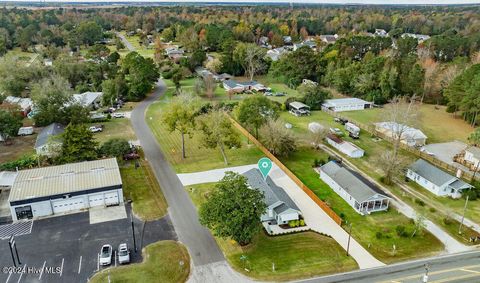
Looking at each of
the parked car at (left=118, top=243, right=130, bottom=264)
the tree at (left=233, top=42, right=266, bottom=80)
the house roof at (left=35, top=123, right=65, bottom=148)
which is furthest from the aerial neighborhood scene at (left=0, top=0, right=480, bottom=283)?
the tree at (left=233, top=42, right=266, bottom=80)

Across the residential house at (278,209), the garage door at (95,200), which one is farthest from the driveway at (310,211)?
the garage door at (95,200)

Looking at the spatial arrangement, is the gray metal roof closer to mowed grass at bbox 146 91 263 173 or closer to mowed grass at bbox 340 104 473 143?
mowed grass at bbox 146 91 263 173

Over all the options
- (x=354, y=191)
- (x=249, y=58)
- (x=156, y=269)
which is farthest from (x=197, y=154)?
(x=249, y=58)

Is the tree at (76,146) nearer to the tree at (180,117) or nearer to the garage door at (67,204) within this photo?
the garage door at (67,204)

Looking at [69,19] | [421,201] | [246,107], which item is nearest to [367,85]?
[246,107]

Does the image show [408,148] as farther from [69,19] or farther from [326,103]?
[69,19]

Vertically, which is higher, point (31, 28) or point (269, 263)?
point (31, 28)

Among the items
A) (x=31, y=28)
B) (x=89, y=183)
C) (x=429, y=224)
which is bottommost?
(x=429, y=224)

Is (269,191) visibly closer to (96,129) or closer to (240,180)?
(240,180)
